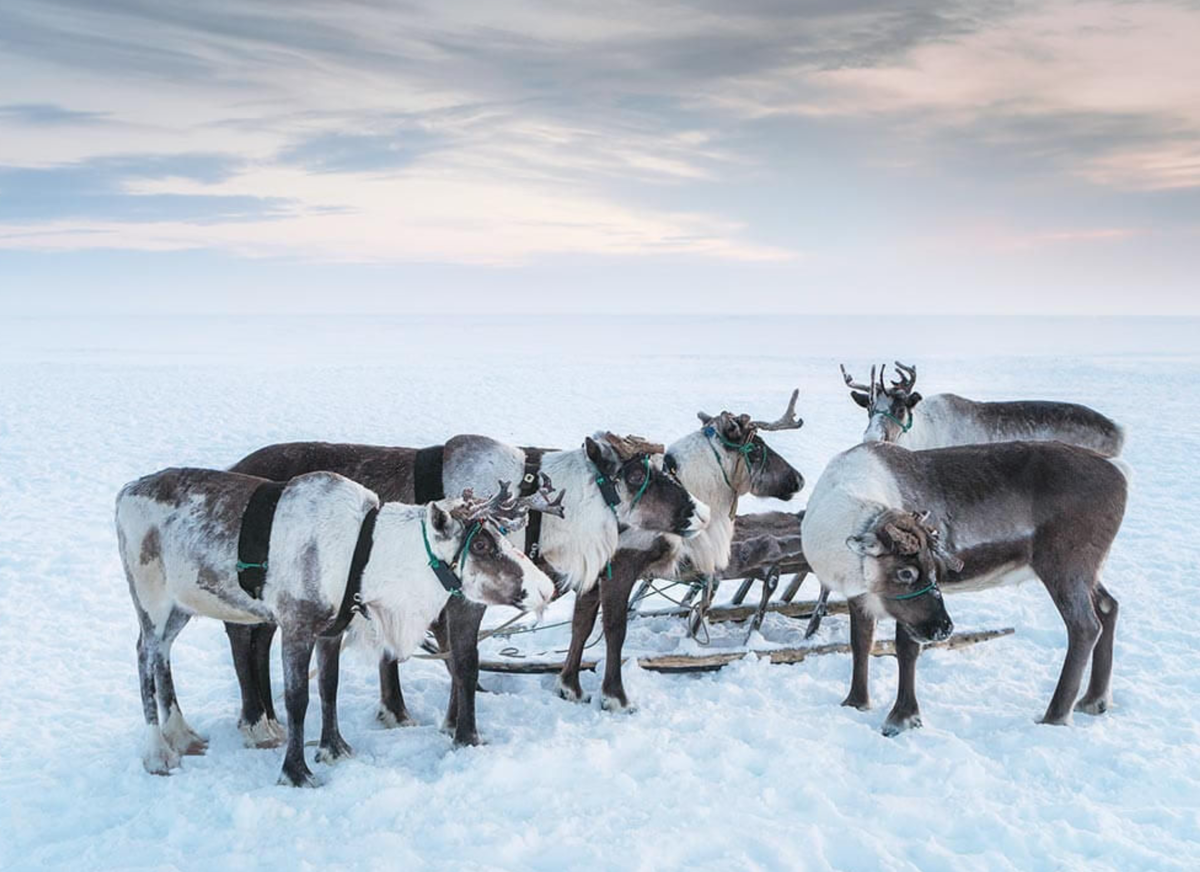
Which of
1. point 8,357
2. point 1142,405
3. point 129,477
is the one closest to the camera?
point 129,477

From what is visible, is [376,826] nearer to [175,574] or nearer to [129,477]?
[175,574]

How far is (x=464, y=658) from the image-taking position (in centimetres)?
622

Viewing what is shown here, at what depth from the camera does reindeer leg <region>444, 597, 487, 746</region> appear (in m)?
6.15

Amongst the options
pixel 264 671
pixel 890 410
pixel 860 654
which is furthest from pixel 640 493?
pixel 890 410

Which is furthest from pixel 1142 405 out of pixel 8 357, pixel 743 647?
pixel 8 357

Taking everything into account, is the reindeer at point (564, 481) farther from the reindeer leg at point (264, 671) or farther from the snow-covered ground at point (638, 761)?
the snow-covered ground at point (638, 761)

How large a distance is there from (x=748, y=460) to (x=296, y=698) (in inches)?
150

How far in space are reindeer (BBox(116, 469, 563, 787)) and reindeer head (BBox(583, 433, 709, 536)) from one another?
1001mm

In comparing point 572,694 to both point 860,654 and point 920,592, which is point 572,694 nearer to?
point 860,654

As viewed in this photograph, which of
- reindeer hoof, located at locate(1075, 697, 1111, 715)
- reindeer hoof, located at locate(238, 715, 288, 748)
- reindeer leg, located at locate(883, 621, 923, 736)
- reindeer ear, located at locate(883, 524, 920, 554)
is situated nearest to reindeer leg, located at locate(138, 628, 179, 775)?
reindeer hoof, located at locate(238, 715, 288, 748)

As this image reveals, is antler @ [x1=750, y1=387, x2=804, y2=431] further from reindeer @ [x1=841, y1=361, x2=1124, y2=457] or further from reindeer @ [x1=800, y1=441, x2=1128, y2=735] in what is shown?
reindeer @ [x1=841, y1=361, x2=1124, y2=457]

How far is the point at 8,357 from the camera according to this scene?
3378 centimetres

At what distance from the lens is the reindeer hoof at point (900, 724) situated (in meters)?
6.42

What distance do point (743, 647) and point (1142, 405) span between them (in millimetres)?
22833
